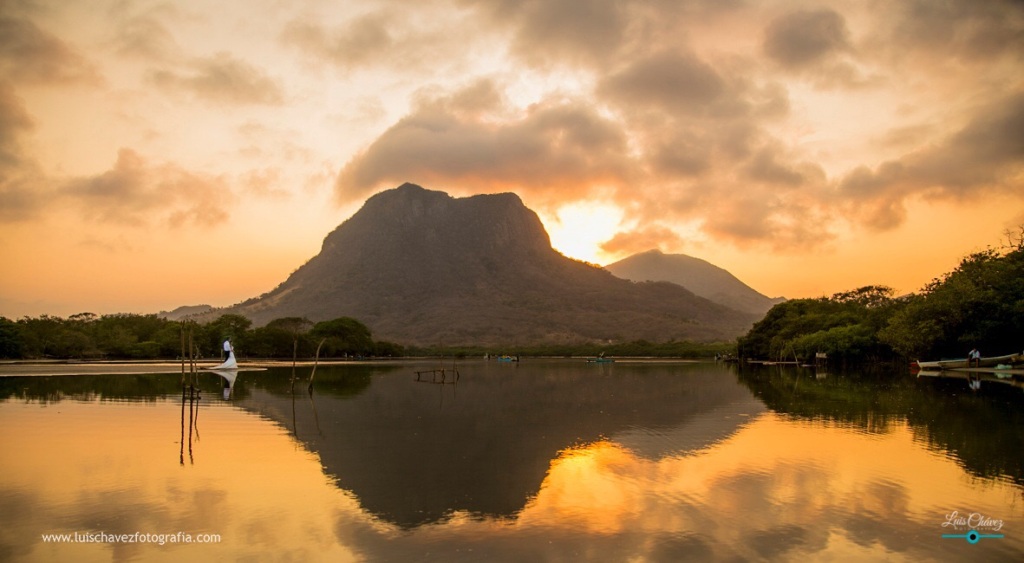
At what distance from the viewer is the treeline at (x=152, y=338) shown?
246 feet

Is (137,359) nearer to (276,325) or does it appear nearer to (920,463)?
(276,325)

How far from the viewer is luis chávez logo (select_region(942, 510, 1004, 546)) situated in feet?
33.0

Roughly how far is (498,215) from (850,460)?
553ft

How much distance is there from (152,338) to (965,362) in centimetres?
9794

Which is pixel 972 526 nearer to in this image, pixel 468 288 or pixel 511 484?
pixel 511 484

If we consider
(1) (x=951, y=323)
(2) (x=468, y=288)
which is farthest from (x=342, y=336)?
(1) (x=951, y=323)

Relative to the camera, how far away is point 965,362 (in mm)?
57031

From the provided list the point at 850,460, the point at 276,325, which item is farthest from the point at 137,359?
the point at 850,460

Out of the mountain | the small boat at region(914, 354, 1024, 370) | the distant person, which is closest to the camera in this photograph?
the small boat at region(914, 354, 1024, 370)

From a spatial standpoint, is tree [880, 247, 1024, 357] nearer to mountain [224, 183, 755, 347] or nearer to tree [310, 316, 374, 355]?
tree [310, 316, 374, 355]

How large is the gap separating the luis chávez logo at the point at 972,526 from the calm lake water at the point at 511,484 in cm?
5

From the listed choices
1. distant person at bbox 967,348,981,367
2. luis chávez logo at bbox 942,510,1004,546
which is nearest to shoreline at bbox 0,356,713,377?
luis chávez logo at bbox 942,510,1004,546

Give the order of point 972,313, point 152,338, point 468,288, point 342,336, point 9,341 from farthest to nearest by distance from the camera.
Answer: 1. point 468,288
2. point 342,336
3. point 152,338
4. point 9,341
5. point 972,313

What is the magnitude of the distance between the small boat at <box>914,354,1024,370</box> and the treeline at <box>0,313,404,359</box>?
6533 centimetres
